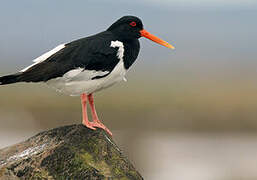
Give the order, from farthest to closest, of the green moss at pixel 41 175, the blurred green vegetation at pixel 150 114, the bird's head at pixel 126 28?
the blurred green vegetation at pixel 150 114, the bird's head at pixel 126 28, the green moss at pixel 41 175

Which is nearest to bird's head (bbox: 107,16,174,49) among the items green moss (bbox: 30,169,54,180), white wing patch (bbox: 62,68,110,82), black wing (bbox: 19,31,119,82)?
black wing (bbox: 19,31,119,82)

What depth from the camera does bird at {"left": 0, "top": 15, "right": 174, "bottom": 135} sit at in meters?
9.20

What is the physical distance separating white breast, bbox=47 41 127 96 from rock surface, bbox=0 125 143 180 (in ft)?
2.31

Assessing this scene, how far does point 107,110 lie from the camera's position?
37.0 m

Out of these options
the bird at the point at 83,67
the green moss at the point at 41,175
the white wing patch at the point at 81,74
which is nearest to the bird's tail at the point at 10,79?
the bird at the point at 83,67

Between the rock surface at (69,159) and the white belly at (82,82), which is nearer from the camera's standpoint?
the rock surface at (69,159)

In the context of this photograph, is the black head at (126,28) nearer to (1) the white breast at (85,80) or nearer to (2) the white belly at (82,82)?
(1) the white breast at (85,80)

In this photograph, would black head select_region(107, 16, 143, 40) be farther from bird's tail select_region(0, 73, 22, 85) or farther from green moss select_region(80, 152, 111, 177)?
green moss select_region(80, 152, 111, 177)

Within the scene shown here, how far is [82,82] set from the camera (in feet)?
30.7

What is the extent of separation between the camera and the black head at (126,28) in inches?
387

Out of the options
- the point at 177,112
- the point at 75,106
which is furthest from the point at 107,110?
the point at 177,112

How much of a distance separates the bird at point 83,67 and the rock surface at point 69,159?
50cm

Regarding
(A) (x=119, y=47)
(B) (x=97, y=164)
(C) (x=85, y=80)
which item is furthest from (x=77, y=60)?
(B) (x=97, y=164)

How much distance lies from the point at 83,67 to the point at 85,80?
0.24 m
